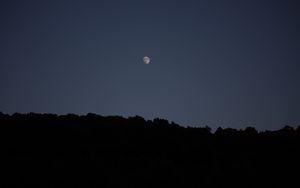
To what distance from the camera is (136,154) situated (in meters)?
32.1

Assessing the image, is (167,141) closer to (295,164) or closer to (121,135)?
(121,135)

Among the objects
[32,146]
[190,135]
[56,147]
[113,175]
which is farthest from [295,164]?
[32,146]

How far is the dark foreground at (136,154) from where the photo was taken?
26.8 meters

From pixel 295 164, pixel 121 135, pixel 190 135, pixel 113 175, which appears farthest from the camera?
pixel 190 135

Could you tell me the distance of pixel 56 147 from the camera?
102ft

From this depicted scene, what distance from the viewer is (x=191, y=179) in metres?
28.2

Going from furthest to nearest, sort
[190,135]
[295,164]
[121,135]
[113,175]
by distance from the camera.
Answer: [190,135] → [121,135] → [295,164] → [113,175]

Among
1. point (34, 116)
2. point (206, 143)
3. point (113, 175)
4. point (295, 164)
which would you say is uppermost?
point (34, 116)

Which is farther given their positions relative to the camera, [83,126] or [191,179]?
[83,126]

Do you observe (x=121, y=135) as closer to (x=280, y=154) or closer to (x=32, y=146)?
(x=32, y=146)

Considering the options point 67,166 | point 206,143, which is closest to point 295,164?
point 206,143

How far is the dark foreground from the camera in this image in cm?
2679

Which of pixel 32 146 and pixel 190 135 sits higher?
pixel 190 135

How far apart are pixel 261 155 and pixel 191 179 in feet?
30.8
